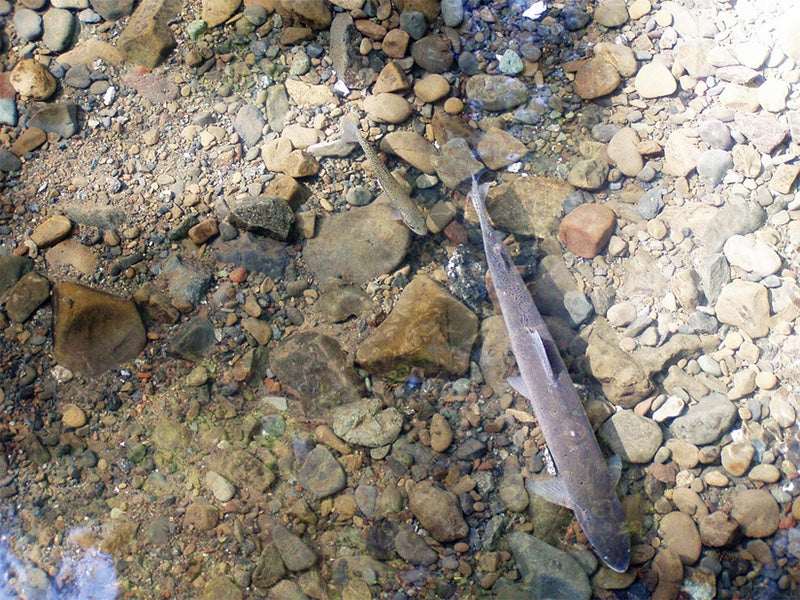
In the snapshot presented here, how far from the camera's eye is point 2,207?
468 centimetres

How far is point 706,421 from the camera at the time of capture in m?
3.74

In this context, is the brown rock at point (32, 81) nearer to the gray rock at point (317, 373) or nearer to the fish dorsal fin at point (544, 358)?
the gray rock at point (317, 373)

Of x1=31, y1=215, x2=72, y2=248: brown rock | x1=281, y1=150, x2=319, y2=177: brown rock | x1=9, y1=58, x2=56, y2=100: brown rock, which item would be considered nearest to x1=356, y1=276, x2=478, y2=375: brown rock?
x1=281, y1=150, x2=319, y2=177: brown rock

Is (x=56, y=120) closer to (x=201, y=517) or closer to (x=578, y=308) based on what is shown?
(x=201, y=517)

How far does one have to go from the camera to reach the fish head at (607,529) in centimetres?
346

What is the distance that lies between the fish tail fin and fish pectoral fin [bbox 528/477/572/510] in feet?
9.05

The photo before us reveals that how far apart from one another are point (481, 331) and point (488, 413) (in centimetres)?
54

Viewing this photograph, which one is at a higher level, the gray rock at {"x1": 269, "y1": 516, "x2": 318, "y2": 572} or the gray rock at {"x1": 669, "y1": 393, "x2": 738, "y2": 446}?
the gray rock at {"x1": 669, "y1": 393, "x2": 738, "y2": 446}

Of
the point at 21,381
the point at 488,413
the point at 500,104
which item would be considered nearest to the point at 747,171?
the point at 500,104

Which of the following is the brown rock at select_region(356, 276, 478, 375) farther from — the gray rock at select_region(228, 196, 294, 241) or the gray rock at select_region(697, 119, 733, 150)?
the gray rock at select_region(697, 119, 733, 150)

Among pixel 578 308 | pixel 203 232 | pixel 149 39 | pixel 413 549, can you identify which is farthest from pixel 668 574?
pixel 149 39

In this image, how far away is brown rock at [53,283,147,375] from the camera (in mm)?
4086

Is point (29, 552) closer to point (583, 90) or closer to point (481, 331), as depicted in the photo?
point (481, 331)

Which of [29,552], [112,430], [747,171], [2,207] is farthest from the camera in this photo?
[2,207]
